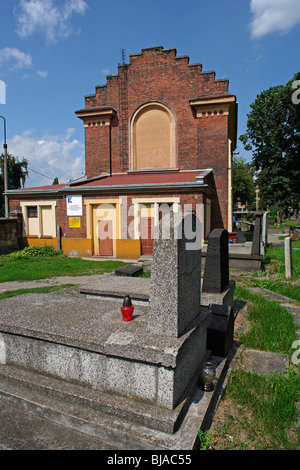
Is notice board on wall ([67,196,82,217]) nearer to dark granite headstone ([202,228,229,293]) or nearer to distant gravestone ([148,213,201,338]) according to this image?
A: dark granite headstone ([202,228,229,293])

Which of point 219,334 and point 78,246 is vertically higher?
point 78,246

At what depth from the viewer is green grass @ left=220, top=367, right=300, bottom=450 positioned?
2498 mm

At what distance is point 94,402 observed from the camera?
2629mm

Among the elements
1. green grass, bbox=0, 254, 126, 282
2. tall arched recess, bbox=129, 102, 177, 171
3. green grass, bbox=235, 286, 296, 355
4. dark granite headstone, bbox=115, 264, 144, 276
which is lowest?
green grass, bbox=235, 286, 296, 355

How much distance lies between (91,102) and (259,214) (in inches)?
508

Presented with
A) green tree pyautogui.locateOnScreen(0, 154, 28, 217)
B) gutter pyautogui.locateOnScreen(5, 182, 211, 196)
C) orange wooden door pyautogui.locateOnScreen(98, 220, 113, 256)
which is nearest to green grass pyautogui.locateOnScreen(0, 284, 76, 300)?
orange wooden door pyautogui.locateOnScreen(98, 220, 113, 256)

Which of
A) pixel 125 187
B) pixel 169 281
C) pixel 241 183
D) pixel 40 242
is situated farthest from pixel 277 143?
pixel 169 281

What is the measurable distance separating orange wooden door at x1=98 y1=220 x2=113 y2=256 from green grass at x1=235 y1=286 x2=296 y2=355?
30.7 ft

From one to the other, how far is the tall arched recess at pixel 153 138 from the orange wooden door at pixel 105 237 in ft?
16.3

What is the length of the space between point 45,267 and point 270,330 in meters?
9.62

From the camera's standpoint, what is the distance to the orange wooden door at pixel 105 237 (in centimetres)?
1451

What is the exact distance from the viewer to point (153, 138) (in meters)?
17.5

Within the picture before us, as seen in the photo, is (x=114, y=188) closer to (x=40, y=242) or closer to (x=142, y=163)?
(x=142, y=163)

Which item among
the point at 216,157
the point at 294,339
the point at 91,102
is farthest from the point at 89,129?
the point at 294,339
